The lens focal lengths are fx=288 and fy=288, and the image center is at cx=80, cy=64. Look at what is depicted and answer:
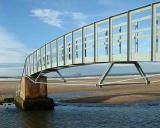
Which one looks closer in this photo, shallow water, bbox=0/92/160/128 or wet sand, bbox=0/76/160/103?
shallow water, bbox=0/92/160/128

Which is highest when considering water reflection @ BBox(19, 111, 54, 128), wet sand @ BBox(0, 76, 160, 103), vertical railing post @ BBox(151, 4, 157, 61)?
vertical railing post @ BBox(151, 4, 157, 61)

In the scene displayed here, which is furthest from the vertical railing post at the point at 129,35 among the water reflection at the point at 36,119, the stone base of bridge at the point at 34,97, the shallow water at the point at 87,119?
the stone base of bridge at the point at 34,97

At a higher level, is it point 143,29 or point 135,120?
point 143,29

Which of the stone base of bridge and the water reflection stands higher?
the stone base of bridge

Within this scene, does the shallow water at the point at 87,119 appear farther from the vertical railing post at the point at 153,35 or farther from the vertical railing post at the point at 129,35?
the vertical railing post at the point at 153,35

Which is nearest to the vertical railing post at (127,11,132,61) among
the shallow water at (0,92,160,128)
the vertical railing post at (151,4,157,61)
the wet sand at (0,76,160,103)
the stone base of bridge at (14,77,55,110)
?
the vertical railing post at (151,4,157,61)

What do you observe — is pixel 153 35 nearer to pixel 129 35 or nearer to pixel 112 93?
pixel 129 35

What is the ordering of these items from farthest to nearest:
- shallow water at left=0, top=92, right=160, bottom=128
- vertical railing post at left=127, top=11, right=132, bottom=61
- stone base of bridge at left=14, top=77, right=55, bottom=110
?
1. stone base of bridge at left=14, top=77, right=55, bottom=110
2. shallow water at left=0, top=92, right=160, bottom=128
3. vertical railing post at left=127, top=11, right=132, bottom=61

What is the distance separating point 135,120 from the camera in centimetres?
2128

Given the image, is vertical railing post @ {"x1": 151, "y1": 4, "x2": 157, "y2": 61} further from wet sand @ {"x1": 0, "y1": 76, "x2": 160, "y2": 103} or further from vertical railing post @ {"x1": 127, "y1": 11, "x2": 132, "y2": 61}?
wet sand @ {"x1": 0, "y1": 76, "x2": 160, "y2": 103}

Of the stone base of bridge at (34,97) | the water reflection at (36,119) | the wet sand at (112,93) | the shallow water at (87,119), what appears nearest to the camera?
the shallow water at (87,119)

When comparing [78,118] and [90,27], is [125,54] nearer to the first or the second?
[90,27]

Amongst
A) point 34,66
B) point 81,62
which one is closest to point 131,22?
point 81,62

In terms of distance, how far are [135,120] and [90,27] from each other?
8.53 m
